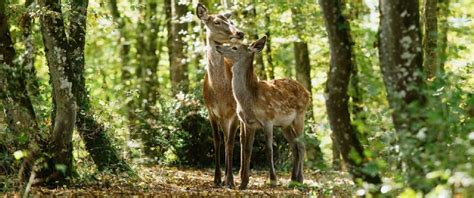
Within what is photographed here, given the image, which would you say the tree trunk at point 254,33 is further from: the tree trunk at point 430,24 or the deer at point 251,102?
the deer at point 251,102


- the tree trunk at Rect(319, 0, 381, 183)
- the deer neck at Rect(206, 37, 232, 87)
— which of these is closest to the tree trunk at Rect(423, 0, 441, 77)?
the deer neck at Rect(206, 37, 232, 87)

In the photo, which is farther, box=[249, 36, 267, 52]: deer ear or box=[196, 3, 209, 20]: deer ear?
box=[196, 3, 209, 20]: deer ear

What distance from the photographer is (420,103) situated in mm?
7586

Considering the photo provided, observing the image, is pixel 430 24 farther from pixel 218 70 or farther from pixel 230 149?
pixel 230 149

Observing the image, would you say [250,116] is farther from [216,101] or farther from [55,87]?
[55,87]

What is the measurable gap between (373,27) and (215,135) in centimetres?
1188

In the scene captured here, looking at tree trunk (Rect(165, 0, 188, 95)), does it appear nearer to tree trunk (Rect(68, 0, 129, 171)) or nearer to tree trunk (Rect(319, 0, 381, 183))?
tree trunk (Rect(68, 0, 129, 171))

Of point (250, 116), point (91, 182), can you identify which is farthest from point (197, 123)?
point (91, 182)

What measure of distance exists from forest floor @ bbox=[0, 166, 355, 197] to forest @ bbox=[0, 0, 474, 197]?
0.04 meters

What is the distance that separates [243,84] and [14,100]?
3572 millimetres

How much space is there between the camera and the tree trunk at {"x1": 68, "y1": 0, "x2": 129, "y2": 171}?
1137 centimetres

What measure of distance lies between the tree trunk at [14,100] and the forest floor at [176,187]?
729 mm

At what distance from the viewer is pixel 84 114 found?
474 inches

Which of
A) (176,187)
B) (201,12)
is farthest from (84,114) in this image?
(201,12)
